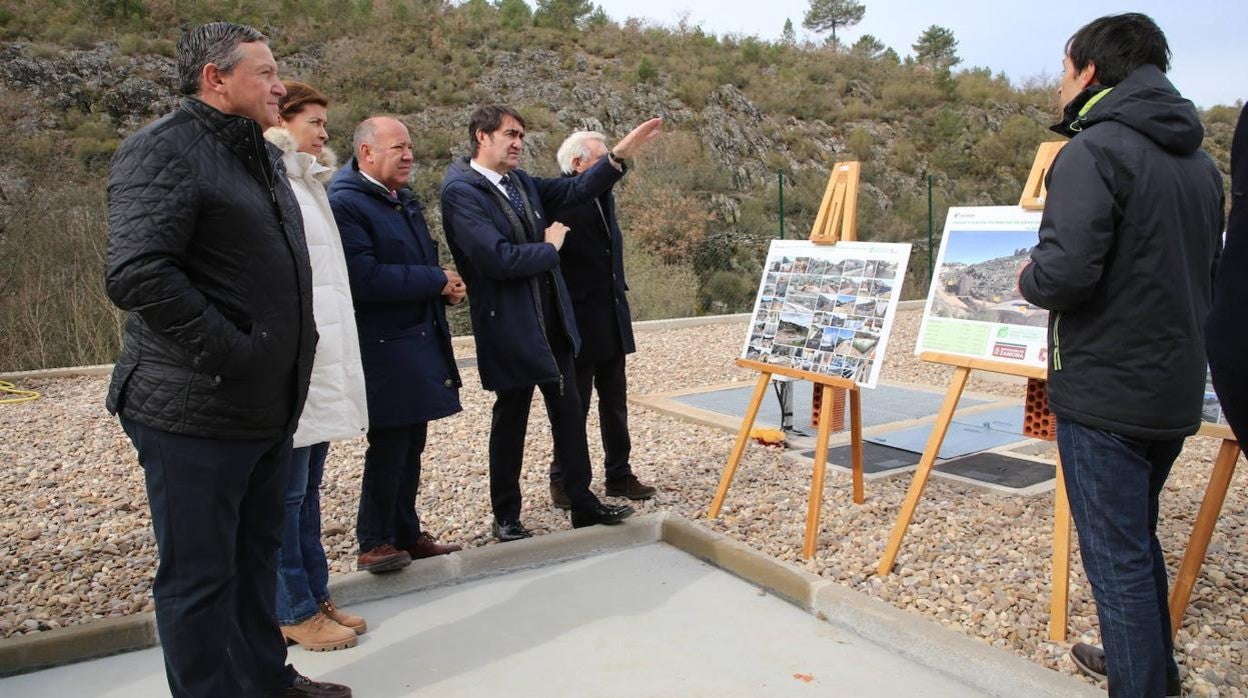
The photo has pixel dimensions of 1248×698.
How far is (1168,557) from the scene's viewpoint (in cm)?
376

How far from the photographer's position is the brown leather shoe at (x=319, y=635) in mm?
3152

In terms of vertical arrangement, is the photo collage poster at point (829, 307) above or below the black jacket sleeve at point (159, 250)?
below

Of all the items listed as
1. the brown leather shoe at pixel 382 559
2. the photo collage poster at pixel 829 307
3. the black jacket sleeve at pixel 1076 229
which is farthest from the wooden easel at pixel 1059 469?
the brown leather shoe at pixel 382 559

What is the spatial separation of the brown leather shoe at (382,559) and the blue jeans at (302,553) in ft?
0.98

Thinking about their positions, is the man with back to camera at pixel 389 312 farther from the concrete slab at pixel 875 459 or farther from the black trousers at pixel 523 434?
the concrete slab at pixel 875 459

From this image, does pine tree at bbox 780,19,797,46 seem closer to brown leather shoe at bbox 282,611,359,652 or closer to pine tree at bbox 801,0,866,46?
pine tree at bbox 801,0,866,46

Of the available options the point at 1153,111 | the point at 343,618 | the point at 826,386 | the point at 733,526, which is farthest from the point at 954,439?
the point at 343,618

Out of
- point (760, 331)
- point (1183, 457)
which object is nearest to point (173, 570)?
point (760, 331)

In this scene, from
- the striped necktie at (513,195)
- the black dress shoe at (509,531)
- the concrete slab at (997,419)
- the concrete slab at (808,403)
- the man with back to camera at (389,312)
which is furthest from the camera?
the concrete slab at (808,403)

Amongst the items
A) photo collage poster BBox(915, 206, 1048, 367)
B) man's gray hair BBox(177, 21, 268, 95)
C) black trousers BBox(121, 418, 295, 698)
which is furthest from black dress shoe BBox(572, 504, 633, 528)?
man's gray hair BBox(177, 21, 268, 95)

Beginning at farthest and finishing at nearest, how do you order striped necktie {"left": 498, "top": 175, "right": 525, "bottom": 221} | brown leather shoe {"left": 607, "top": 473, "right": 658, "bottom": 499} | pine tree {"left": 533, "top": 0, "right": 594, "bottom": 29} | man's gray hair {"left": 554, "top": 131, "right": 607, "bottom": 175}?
1. pine tree {"left": 533, "top": 0, "right": 594, "bottom": 29}
2. brown leather shoe {"left": 607, "top": 473, "right": 658, "bottom": 499}
3. man's gray hair {"left": 554, "top": 131, "right": 607, "bottom": 175}
4. striped necktie {"left": 498, "top": 175, "right": 525, "bottom": 221}

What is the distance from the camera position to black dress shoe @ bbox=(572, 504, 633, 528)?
13.7 ft

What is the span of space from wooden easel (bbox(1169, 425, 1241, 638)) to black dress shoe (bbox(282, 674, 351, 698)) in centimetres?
258

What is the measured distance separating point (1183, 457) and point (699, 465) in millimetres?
2853
